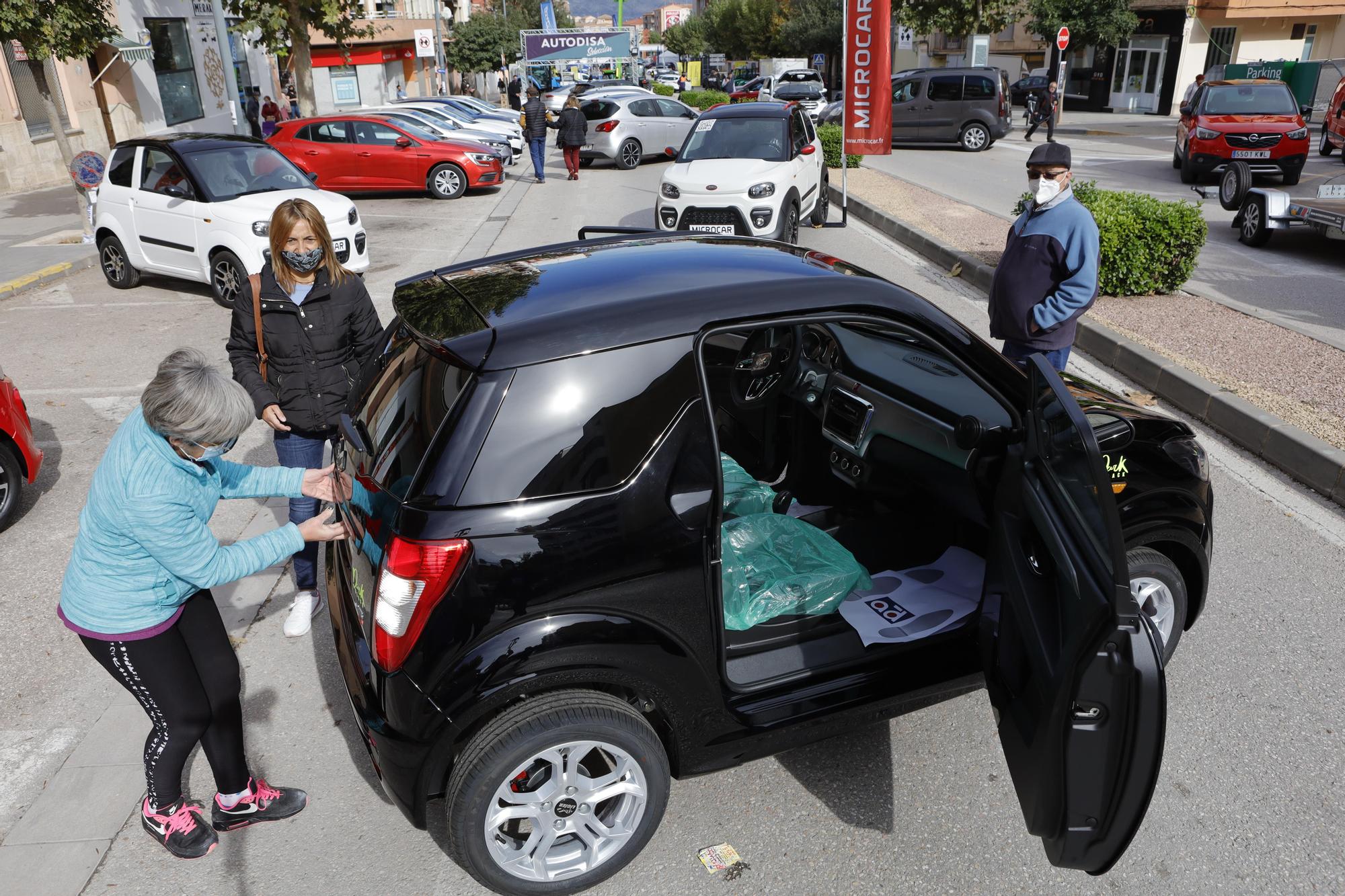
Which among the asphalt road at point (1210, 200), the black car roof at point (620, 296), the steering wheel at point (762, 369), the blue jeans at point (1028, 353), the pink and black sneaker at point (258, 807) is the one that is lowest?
the asphalt road at point (1210, 200)

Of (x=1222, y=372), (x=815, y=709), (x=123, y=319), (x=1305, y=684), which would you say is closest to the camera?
(x=815, y=709)

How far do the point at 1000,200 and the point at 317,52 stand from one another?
159 feet

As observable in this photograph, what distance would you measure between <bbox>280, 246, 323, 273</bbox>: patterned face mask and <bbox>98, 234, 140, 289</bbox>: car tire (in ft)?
27.4

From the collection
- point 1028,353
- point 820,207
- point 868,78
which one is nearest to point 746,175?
point 820,207

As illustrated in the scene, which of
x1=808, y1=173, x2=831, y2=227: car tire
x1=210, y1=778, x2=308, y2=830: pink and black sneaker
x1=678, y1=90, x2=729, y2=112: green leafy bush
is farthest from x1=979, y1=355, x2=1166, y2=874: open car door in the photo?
x1=678, y1=90, x2=729, y2=112: green leafy bush

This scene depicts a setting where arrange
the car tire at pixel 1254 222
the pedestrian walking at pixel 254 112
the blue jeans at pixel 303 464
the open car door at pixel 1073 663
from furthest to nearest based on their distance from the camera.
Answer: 1. the pedestrian walking at pixel 254 112
2. the car tire at pixel 1254 222
3. the blue jeans at pixel 303 464
4. the open car door at pixel 1073 663

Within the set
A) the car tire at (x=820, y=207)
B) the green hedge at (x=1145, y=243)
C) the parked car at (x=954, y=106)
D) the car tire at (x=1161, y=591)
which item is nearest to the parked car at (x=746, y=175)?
the car tire at (x=820, y=207)

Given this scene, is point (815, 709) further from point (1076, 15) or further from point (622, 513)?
point (1076, 15)

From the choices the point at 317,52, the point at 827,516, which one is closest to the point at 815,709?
the point at 827,516

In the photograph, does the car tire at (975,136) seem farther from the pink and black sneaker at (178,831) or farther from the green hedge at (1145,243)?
the pink and black sneaker at (178,831)

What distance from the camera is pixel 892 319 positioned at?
2.96 metres

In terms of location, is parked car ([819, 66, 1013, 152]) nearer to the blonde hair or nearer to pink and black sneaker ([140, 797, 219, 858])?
the blonde hair

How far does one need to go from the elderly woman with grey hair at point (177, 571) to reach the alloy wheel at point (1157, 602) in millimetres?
2803

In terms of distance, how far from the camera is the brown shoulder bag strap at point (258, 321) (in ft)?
12.7
